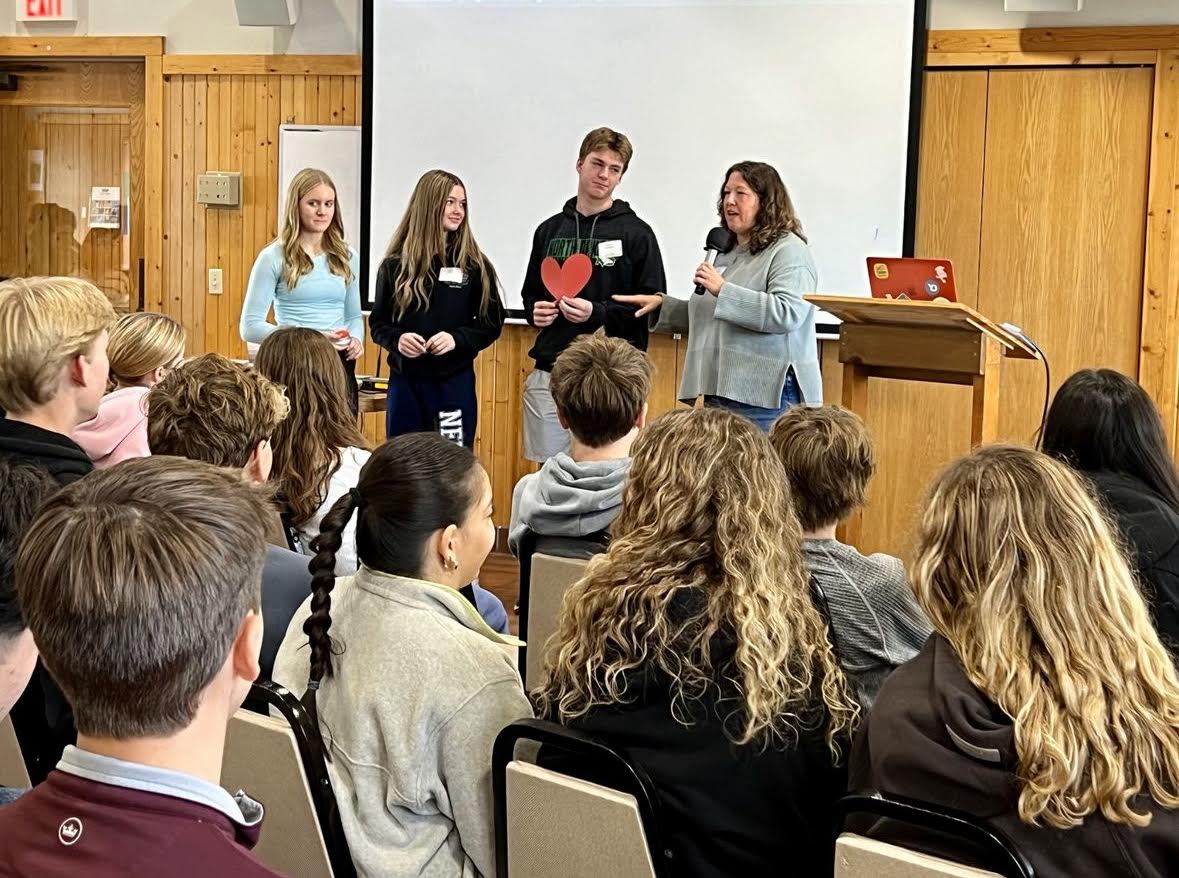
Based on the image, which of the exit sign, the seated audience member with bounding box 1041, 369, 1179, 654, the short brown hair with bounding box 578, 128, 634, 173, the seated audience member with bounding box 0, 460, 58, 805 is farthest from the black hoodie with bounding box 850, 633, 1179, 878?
the exit sign

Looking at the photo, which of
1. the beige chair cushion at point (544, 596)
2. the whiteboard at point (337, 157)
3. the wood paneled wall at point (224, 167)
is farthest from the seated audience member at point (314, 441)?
the wood paneled wall at point (224, 167)

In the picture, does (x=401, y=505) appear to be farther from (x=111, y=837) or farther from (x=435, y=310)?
(x=435, y=310)

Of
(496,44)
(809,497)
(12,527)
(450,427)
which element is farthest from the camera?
(496,44)

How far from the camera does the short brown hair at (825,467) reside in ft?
7.70

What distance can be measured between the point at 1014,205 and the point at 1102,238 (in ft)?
1.23

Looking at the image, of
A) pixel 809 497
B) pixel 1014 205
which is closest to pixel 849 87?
pixel 1014 205

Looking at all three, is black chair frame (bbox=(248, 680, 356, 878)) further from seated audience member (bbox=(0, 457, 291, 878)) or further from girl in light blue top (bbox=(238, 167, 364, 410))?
girl in light blue top (bbox=(238, 167, 364, 410))

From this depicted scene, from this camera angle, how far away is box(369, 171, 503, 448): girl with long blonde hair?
4.82 metres

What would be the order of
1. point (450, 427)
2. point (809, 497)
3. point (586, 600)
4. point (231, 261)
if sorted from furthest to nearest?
1. point (231, 261)
2. point (450, 427)
3. point (809, 497)
4. point (586, 600)

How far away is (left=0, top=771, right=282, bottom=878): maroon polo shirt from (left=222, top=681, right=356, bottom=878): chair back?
2.40ft

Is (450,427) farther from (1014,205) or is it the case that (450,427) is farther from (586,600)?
(586,600)

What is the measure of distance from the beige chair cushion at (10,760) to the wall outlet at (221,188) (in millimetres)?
4665

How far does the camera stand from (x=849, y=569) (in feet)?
7.19

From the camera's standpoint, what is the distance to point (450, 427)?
193 inches
